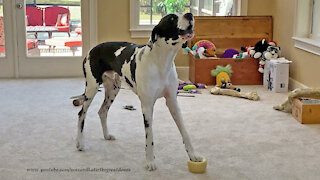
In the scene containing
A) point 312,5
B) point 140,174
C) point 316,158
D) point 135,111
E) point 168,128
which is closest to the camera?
point 140,174

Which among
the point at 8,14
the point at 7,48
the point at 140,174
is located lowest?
the point at 140,174

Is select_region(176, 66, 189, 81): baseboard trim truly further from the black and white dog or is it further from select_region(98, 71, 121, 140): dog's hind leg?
the black and white dog

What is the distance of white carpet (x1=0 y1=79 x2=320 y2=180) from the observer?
8.63 feet

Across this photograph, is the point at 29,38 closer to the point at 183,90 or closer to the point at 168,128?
the point at 183,90

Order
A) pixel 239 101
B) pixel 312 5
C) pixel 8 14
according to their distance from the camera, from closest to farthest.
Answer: pixel 239 101 → pixel 312 5 → pixel 8 14

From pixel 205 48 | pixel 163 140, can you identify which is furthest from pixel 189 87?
pixel 163 140

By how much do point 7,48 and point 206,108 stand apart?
102 inches

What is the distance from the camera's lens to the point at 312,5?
4.71 metres

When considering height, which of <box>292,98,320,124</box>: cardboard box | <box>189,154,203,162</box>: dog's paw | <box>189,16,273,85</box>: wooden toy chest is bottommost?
<box>189,154,203,162</box>: dog's paw

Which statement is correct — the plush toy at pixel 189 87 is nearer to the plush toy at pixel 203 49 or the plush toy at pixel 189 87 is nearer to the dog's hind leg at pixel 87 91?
the plush toy at pixel 203 49

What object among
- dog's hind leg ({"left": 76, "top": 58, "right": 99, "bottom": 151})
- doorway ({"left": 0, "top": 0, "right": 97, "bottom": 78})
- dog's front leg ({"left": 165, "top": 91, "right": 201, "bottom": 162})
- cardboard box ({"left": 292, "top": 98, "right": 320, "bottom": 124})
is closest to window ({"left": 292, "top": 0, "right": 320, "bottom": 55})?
cardboard box ({"left": 292, "top": 98, "right": 320, "bottom": 124})

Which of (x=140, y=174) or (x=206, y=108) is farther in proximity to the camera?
(x=206, y=108)

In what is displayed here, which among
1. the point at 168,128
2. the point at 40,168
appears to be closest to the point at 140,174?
the point at 40,168

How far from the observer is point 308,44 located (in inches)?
177
